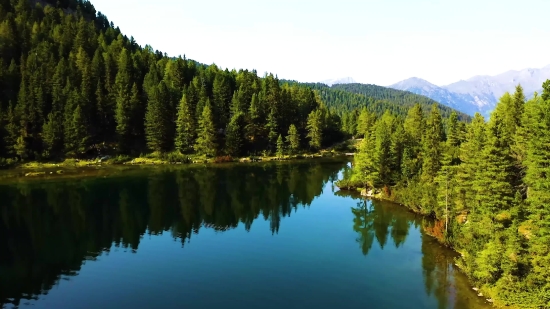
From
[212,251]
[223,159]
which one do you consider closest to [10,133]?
[223,159]

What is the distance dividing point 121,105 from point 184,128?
719 inches

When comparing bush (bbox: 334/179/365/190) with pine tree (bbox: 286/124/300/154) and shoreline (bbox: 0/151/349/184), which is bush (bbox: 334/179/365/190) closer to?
shoreline (bbox: 0/151/349/184)

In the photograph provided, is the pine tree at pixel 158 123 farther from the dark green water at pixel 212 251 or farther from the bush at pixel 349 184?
the bush at pixel 349 184

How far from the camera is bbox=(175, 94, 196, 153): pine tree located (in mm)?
111188

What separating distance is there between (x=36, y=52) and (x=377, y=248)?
122 metres

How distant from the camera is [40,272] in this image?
37.4 meters

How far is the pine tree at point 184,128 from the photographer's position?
111 m

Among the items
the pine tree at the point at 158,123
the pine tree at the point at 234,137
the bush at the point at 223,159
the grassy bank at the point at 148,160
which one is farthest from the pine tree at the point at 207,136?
the pine tree at the point at 158,123

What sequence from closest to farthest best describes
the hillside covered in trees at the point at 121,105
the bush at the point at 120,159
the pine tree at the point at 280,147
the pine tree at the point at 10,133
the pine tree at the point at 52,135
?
the pine tree at the point at 10,133 < the pine tree at the point at 52,135 < the hillside covered in trees at the point at 121,105 < the bush at the point at 120,159 < the pine tree at the point at 280,147

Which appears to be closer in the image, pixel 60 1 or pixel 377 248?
pixel 377 248

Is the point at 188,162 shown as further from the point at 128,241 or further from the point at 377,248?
the point at 377,248

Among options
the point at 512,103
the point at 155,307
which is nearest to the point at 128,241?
the point at 155,307

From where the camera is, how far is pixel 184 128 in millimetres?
111750

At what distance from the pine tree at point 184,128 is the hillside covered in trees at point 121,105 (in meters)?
0.29
